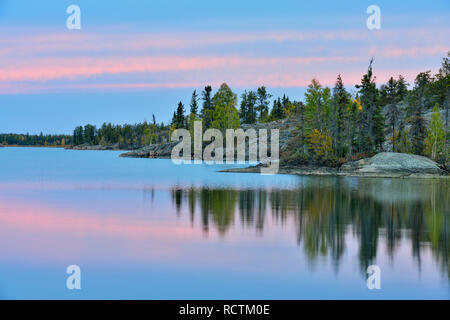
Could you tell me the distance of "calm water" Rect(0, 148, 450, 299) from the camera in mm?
18688

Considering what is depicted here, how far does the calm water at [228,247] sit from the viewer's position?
736 inches

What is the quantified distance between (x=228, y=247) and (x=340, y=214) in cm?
1426

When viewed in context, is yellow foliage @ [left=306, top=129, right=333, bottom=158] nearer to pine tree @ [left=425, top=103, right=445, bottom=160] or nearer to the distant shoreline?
the distant shoreline

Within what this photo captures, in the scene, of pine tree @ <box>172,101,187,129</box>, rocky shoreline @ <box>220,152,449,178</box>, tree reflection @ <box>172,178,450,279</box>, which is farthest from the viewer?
pine tree @ <box>172,101,187,129</box>

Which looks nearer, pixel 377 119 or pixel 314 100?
pixel 377 119

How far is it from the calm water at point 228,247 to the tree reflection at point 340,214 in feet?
0.33

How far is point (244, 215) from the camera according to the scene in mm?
36469

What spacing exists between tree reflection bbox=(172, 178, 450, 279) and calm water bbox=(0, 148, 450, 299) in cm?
10

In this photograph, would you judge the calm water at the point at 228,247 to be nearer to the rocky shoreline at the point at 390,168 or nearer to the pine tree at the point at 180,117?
the rocky shoreline at the point at 390,168

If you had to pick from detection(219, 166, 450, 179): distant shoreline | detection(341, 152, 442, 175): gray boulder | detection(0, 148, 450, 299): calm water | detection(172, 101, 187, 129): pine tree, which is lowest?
detection(0, 148, 450, 299): calm water

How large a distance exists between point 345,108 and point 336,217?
248ft

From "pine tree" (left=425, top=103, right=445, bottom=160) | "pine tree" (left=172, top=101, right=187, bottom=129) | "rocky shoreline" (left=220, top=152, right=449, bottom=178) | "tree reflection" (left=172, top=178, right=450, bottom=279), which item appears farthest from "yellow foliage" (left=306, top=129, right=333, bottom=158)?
"pine tree" (left=172, top=101, right=187, bottom=129)
